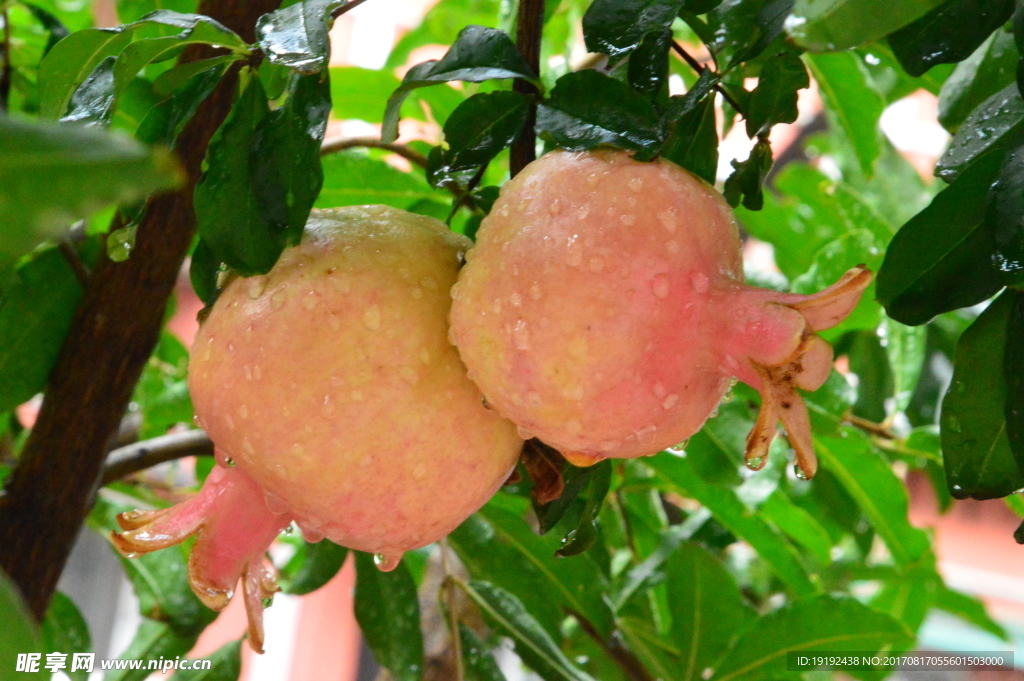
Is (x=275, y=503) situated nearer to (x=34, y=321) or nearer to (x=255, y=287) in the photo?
(x=255, y=287)

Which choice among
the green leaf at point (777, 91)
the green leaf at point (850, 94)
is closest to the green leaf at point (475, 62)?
the green leaf at point (777, 91)

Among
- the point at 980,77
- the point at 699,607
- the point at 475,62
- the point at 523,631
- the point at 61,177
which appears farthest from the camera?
the point at 699,607

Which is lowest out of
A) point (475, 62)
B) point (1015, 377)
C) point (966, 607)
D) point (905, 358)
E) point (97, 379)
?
point (966, 607)

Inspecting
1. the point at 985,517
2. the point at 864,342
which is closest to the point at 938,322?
the point at 864,342

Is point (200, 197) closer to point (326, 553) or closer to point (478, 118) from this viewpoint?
point (478, 118)

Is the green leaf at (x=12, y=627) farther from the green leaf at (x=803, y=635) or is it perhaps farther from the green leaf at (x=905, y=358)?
the green leaf at (x=905, y=358)

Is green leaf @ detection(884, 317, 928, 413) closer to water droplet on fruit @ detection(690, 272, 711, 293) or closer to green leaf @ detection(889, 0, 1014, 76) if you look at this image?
green leaf @ detection(889, 0, 1014, 76)

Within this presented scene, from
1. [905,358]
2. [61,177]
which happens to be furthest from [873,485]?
[61,177]
